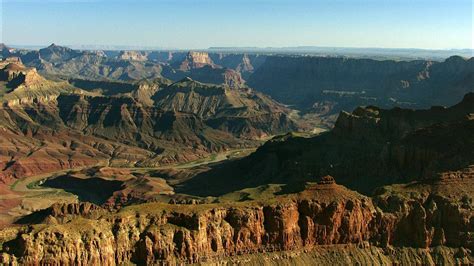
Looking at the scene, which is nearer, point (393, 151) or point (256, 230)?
point (256, 230)

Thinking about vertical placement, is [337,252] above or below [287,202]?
below

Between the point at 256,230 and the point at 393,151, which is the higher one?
the point at 393,151

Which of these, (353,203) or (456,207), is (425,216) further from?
(353,203)

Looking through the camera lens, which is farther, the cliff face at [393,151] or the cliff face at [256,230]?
the cliff face at [393,151]

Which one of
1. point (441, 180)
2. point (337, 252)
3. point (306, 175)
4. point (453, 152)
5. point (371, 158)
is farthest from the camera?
point (306, 175)

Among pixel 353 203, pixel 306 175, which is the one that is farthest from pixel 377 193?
pixel 306 175

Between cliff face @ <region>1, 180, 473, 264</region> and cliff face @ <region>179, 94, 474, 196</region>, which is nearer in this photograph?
cliff face @ <region>1, 180, 473, 264</region>

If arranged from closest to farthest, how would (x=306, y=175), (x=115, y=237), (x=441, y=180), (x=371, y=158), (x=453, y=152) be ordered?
(x=115, y=237), (x=441, y=180), (x=453, y=152), (x=371, y=158), (x=306, y=175)

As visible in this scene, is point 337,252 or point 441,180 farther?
point 441,180
